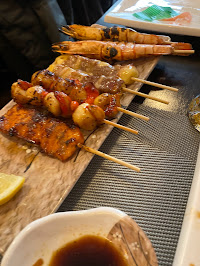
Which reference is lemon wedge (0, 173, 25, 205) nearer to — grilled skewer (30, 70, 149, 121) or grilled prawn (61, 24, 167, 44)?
grilled skewer (30, 70, 149, 121)

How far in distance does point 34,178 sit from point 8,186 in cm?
25

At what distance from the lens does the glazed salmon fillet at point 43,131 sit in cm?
212

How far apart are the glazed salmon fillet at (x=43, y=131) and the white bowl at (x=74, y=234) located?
0.72 metres

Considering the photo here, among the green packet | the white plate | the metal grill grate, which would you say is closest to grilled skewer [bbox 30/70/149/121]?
the metal grill grate

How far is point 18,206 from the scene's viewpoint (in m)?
1.84

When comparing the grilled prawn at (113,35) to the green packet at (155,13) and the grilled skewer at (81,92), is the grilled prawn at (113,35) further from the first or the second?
the grilled skewer at (81,92)

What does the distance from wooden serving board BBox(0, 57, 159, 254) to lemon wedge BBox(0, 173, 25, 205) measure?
4.4 inches

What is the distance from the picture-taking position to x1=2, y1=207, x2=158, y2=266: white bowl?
130cm

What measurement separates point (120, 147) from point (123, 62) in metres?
1.36

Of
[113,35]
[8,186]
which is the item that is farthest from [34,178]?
[113,35]

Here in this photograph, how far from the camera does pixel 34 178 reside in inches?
79.4

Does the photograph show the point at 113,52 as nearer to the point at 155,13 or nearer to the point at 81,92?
the point at 81,92

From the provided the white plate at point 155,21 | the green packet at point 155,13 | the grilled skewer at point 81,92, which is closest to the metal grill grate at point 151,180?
the grilled skewer at point 81,92

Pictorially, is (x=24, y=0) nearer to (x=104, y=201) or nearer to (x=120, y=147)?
(x=120, y=147)
